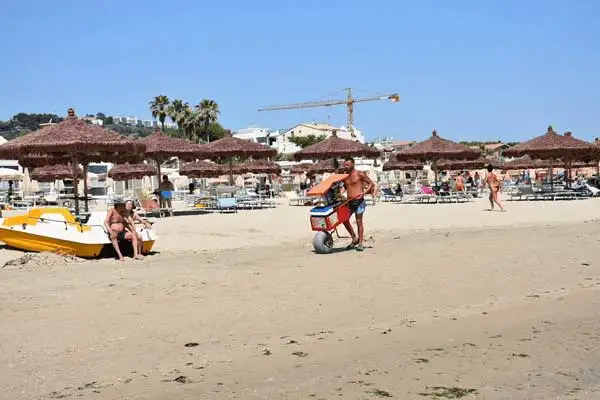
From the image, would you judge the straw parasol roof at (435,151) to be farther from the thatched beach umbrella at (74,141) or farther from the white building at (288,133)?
the white building at (288,133)

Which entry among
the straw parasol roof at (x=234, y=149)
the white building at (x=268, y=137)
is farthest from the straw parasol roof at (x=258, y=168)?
the white building at (x=268, y=137)

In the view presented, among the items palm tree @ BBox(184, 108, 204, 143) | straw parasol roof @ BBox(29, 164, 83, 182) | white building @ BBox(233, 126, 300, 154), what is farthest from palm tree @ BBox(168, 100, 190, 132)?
straw parasol roof @ BBox(29, 164, 83, 182)

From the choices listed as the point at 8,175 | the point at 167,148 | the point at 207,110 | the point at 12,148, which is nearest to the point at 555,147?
the point at 167,148

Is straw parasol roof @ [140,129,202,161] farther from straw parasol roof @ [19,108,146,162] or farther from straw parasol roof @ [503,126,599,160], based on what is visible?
straw parasol roof @ [503,126,599,160]

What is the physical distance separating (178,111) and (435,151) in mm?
49521

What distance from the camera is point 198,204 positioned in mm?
23219

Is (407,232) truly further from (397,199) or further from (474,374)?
(397,199)

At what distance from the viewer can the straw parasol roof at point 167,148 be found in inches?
788

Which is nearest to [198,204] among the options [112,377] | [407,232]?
[407,232]

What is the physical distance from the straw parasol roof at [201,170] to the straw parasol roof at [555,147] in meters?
15.4

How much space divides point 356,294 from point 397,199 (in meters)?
20.7

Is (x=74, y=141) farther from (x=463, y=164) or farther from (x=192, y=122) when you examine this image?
(x=192, y=122)

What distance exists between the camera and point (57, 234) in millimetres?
10070

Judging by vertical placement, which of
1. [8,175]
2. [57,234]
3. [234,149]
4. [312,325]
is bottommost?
[312,325]
